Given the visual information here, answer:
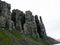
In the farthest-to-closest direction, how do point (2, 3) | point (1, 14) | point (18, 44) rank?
point (2, 3) → point (1, 14) → point (18, 44)

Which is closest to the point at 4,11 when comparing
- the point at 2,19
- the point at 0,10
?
the point at 0,10

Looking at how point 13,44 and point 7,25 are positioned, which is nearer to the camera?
point 13,44

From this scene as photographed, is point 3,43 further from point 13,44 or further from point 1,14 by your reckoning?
point 1,14

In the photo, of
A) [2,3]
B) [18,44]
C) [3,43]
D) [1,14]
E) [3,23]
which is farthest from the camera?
[2,3]

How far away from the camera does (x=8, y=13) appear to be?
192m

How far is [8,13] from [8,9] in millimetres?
6819

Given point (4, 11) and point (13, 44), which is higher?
point (4, 11)

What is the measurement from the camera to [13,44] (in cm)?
8488

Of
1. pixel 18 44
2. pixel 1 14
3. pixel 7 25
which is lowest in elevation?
pixel 18 44

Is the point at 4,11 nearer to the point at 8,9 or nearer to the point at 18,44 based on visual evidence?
the point at 8,9

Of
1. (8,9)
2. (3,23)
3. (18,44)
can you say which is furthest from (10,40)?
(8,9)

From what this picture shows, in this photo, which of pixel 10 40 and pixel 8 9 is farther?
pixel 8 9

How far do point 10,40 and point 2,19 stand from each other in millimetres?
74492

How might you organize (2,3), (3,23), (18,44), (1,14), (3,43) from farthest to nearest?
1. (2,3)
2. (1,14)
3. (3,23)
4. (18,44)
5. (3,43)
